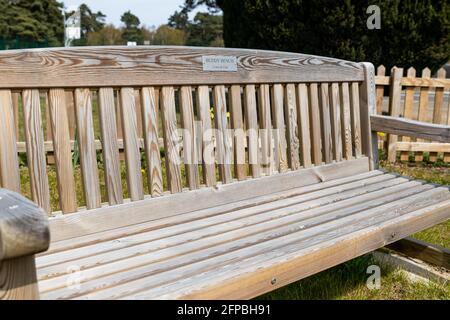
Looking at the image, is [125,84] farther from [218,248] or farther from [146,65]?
[218,248]

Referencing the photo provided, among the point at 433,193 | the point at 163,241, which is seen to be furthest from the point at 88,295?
the point at 433,193

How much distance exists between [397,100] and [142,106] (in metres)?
4.29

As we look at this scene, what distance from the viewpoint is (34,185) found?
5.49 feet

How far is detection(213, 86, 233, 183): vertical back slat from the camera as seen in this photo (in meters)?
2.17

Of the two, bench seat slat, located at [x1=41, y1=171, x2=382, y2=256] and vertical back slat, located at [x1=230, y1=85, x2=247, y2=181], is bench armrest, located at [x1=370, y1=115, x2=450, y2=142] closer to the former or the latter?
bench seat slat, located at [x1=41, y1=171, x2=382, y2=256]

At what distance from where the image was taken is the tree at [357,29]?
735 cm

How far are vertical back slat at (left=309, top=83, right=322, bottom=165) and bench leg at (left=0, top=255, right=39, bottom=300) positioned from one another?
5.72 feet

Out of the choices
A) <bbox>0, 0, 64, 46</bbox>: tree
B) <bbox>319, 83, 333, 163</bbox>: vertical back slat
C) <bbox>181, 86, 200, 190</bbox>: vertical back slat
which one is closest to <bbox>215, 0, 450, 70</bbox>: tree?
<bbox>319, 83, 333, 163</bbox>: vertical back slat

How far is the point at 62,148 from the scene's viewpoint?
1725mm

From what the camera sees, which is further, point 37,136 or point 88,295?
point 37,136

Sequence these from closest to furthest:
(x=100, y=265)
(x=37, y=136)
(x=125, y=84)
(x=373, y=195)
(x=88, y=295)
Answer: (x=88, y=295), (x=100, y=265), (x=37, y=136), (x=125, y=84), (x=373, y=195)

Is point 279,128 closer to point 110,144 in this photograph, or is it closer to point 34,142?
point 110,144

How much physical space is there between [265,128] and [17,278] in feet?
4.89

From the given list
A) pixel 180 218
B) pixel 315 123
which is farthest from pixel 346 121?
pixel 180 218
